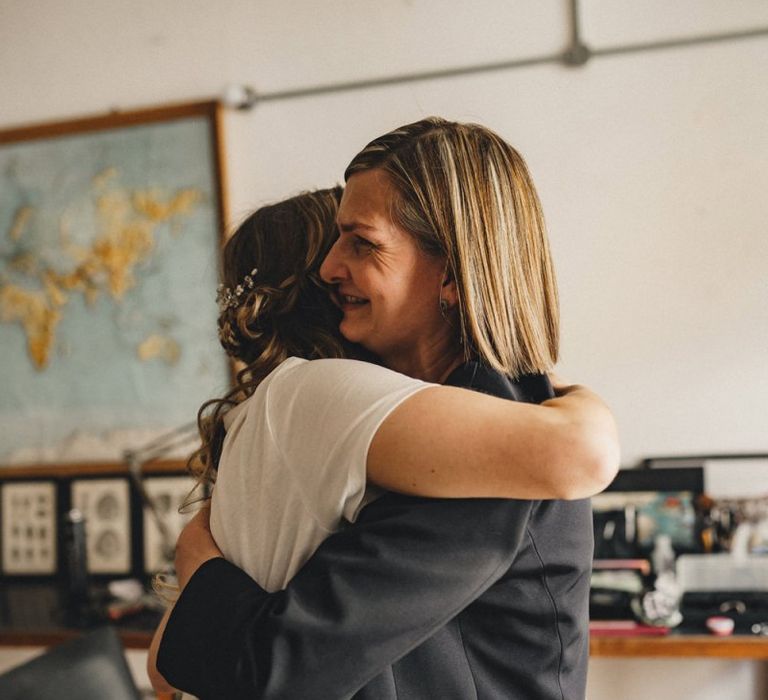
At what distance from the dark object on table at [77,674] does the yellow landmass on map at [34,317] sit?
1.18m

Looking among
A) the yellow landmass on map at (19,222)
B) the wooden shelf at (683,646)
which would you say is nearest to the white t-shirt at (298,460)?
the wooden shelf at (683,646)

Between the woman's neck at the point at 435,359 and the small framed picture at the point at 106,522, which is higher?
the woman's neck at the point at 435,359

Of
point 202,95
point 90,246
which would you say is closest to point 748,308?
point 202,95

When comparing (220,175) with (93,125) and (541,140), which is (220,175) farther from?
(541,140)

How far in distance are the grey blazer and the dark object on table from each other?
1.02 metres

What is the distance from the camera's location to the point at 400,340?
1025mm

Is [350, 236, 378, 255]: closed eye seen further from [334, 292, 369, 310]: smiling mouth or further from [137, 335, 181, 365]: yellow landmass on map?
[137, 335, 181, 365]: yellow landmass on map

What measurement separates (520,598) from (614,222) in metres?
1.73

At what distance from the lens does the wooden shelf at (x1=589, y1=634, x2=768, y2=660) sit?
1926mm

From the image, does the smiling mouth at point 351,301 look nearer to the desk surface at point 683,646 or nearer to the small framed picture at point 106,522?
the desk surface at point 683,646

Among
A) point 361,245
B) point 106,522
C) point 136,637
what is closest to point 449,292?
point 361,245

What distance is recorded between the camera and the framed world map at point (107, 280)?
104 inches

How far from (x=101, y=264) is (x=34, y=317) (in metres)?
0.32

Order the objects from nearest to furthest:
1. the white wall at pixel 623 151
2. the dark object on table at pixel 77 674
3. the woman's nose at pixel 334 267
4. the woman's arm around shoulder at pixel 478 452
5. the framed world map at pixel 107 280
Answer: the woman's arm around shoulder at pixel 478 452 → the woman's nose at pixel 334 267 → the dark object on table at pixel 77 674 → the white wall at pixel 623 151 → the framed world map at pixel 107 280
